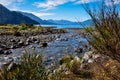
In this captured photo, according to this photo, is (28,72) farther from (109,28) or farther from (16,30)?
(16,30)

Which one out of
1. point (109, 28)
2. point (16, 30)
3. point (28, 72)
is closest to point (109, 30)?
point (109, 28)

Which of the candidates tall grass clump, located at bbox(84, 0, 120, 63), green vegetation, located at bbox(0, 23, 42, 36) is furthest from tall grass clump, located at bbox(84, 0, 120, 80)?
green vegetation, located at bbox(0, 23, 42, 36)

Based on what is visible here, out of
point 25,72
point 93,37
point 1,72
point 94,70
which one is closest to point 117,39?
point 93,37

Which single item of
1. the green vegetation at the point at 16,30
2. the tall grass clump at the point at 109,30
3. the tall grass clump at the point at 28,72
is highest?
the tall grass clump at the point at 109,30

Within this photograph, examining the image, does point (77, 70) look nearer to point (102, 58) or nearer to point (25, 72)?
point (102, 58)

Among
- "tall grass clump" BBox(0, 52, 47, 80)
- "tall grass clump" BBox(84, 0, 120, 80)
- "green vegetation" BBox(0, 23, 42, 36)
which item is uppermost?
"tall grass clump" BBox(84, 0, 120, 80)

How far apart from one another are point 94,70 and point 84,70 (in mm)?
884

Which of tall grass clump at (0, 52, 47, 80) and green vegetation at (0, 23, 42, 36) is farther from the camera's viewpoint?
green vegetation at (0, 23, 42, 36)

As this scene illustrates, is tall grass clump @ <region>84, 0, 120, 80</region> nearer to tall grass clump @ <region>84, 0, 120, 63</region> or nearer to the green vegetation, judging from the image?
tall grass clump @ <region>84, 0, 120, 63</region>

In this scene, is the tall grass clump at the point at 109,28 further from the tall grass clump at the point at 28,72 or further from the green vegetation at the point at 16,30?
the green vegetation at the point at 16,30

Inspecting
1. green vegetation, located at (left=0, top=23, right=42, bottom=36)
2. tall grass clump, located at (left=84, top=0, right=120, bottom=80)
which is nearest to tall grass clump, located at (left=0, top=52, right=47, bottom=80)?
tall grass clump, located at (left=84, top=0, right=120, bottom=80)

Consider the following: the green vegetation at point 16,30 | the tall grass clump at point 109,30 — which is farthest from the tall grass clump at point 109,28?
the green vegetation at point 16,30

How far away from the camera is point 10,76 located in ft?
24.0

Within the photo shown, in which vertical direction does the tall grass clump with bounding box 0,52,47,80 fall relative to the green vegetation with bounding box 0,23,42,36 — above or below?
above
